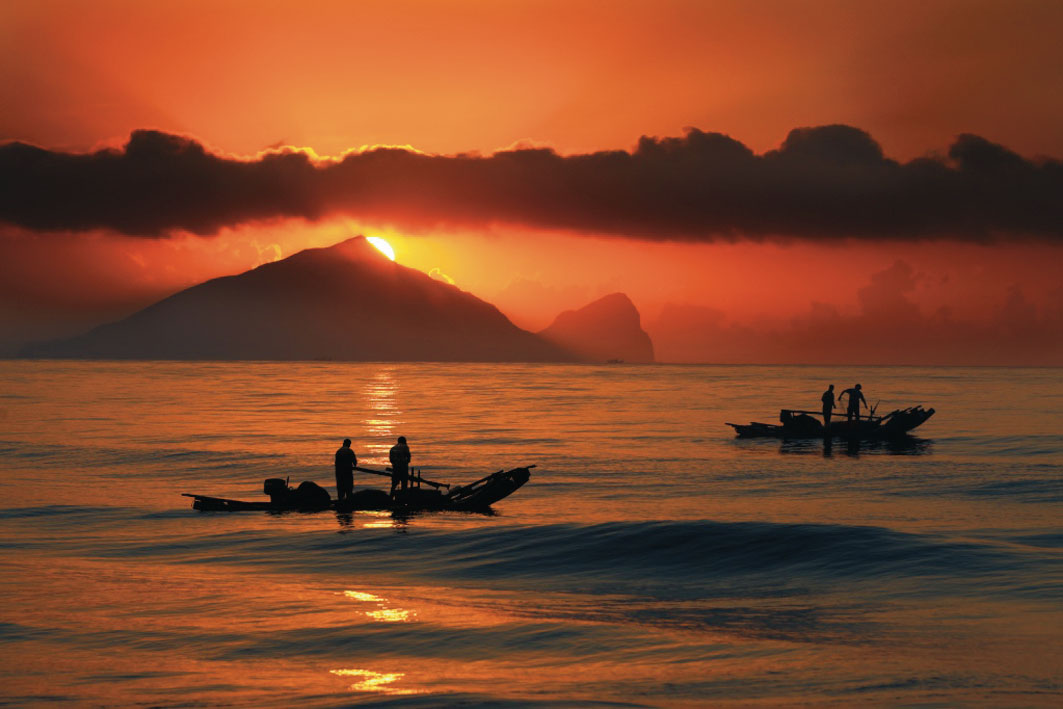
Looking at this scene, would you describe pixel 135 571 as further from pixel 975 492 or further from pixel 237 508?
pixel 975 492

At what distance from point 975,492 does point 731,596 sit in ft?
71.9

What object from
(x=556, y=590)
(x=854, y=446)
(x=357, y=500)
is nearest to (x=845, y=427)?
(x=854, y=446)

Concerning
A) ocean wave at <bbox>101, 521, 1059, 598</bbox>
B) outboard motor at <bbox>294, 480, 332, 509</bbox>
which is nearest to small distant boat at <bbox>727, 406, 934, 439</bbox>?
ocean wave at <bbox>101, 521, 1059, 598</bbox>

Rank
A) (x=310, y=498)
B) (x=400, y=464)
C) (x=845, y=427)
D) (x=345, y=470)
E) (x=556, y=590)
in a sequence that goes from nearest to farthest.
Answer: (x=556, y=590), (x=345, y=470), (x=310, y=498), (x=400, y=464), (x=845, y=427)

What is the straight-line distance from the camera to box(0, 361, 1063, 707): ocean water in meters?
14.5

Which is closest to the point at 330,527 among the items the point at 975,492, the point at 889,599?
the point at 889,599

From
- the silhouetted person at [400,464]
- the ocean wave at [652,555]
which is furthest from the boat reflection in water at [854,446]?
the silhouetted person at [400,464]

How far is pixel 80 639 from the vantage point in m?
16.8

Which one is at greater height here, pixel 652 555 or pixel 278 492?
pixel 278 492

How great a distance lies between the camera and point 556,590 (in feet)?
71.3

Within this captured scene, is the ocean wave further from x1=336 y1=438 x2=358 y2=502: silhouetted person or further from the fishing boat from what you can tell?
x1=336 y1=438 x2=358 y2=502: silhouetted person

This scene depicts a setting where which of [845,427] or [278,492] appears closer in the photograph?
[278,492]

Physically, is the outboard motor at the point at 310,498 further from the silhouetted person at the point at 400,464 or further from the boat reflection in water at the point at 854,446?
the boat reflection in water at the point at 854,446

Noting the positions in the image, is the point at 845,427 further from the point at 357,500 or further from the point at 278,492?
the point at 278,492
